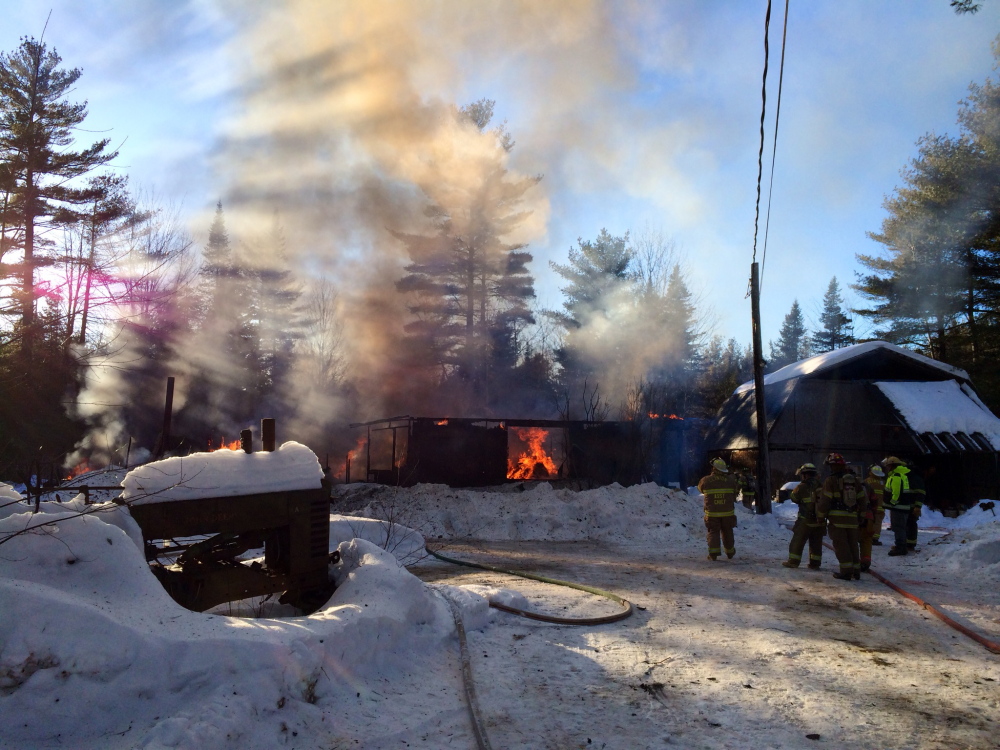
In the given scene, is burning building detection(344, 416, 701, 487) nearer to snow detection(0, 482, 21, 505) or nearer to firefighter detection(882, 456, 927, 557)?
firefighter detection(882, 456, 927, 557)

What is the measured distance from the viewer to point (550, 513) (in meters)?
15.5

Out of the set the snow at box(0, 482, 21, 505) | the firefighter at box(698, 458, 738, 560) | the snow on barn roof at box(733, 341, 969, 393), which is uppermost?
the snow on barn roof at box(733, 341, 969, 393)

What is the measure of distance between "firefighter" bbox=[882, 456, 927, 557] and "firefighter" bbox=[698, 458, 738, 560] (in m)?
2.82

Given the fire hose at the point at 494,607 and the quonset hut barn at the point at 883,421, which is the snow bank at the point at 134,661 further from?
the quonset hut barn at the point at 883,421

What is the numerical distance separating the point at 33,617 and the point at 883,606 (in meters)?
7.96

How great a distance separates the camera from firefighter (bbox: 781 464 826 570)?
9.38 m

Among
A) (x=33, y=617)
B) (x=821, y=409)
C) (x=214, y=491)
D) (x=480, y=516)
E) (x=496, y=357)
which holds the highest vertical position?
(x=496, y=357)

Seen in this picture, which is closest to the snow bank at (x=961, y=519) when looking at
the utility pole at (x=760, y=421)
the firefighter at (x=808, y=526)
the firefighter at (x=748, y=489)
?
the utility pole at (x=760, y=421)

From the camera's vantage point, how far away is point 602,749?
3477mm

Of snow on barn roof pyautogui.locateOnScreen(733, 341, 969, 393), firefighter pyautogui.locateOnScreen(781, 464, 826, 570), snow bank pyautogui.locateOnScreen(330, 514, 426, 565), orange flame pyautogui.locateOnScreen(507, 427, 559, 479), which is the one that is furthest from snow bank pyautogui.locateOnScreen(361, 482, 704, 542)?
snow on barn roof pyautogui.locateOnScreen(733, 341, 969, 393)

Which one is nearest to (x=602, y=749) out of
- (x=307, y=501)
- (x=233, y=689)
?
(x=233, y=689)

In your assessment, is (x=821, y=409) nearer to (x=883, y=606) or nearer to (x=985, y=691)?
(x=883, y=606)

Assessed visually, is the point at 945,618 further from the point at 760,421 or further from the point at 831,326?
the point at 831,326

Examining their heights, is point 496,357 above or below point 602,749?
above
